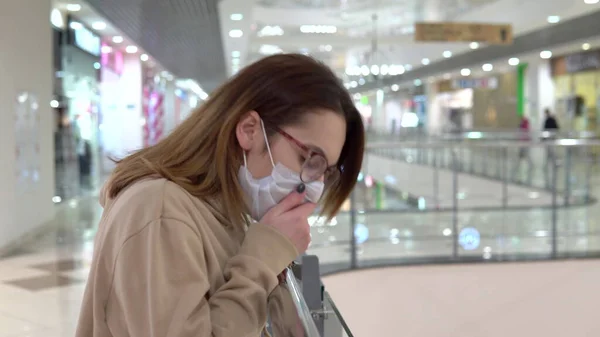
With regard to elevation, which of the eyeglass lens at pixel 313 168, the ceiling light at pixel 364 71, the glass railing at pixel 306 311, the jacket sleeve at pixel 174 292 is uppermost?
the ceiling light at pixel 364 71

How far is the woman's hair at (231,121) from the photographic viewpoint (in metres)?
1.05

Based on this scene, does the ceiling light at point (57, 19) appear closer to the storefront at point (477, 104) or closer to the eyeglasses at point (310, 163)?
the eyeglasses at point (310, 163)

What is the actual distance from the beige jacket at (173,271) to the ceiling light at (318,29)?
51.4 ft

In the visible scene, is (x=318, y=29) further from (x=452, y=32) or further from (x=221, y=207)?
(x=221, y=207)

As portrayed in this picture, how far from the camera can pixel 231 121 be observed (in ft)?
3.48

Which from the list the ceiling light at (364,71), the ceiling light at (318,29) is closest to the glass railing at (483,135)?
the ceiling light at (364,71)

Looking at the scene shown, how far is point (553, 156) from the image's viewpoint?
741 centimetres

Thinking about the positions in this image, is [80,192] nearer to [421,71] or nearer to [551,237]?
[551,237]

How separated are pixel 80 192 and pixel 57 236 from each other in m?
4.78

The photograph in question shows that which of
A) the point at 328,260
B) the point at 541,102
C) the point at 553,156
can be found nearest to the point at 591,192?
the point at 553,156

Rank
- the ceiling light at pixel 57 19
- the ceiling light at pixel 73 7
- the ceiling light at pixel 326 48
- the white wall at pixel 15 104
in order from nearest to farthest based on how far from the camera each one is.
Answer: the white wall at pixel 15 104, the ceiling light at pixel 57 19, the ceiling light at pixel 73 7, the ceiling light at pixel 326 48

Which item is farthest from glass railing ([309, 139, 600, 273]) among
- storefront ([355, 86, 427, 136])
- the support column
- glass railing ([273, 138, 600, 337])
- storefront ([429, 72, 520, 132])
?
storefront ([355, 86, 427, 136])

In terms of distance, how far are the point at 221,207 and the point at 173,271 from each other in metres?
0.17

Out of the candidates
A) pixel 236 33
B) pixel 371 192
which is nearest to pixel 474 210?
pixel 371 192
